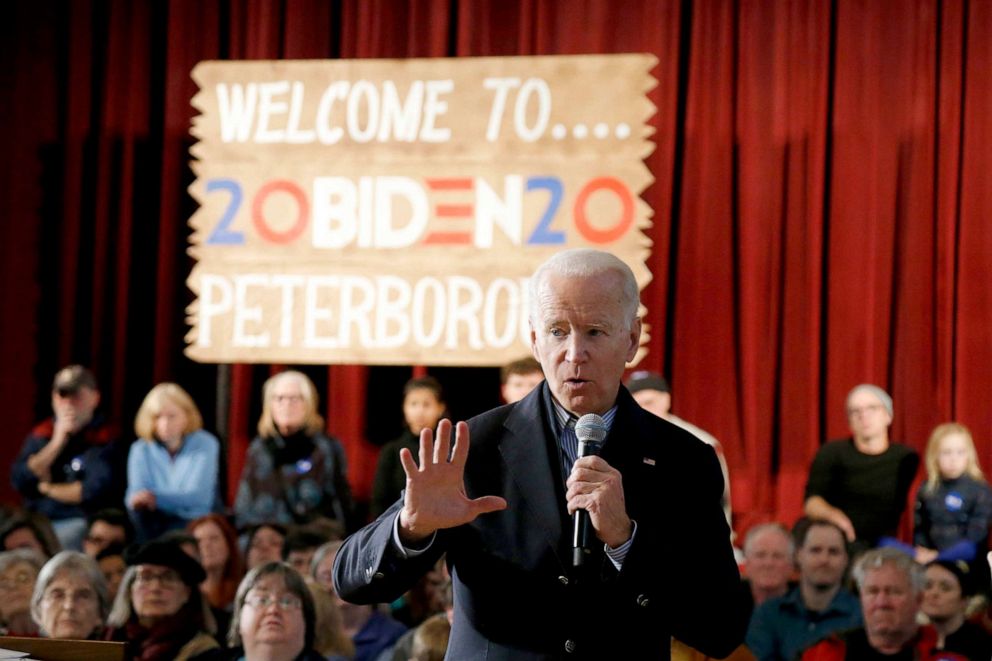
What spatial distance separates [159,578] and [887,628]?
2.30 metres

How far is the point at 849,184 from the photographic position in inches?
303

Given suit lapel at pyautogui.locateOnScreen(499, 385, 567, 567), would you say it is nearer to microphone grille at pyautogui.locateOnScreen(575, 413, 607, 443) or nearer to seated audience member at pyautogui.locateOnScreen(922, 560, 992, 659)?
microphone grille at pyautogui.locateOnScreen(575, 413, 607, 443)

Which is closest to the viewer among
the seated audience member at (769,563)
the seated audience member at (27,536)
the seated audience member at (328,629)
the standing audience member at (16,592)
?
the seated audience member at (328,629)

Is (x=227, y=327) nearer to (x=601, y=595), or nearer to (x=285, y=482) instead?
(x=285, y=482)

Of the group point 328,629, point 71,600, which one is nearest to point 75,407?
point 71,600

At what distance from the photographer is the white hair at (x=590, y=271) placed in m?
1.93

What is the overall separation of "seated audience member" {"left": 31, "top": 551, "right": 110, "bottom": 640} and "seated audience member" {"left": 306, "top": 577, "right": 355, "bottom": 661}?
83 centimetres

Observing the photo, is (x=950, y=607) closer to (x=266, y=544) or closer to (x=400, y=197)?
(x=266, y=544)

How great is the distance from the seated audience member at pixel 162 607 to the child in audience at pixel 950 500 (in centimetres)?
324

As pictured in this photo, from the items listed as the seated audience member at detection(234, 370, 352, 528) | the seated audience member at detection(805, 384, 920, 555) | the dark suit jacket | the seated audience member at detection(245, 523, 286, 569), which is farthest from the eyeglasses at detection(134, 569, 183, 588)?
the seated audience member at detection(805, 384, 920, 555)

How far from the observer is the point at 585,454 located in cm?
190

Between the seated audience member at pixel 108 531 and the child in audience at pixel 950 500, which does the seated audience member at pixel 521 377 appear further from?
the child in audience at pixel 950 500

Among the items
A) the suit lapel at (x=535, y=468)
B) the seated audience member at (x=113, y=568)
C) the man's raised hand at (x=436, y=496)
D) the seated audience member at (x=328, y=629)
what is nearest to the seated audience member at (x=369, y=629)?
the seated audience member at (x=328, y=629)

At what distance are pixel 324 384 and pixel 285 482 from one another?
1.98 meters
